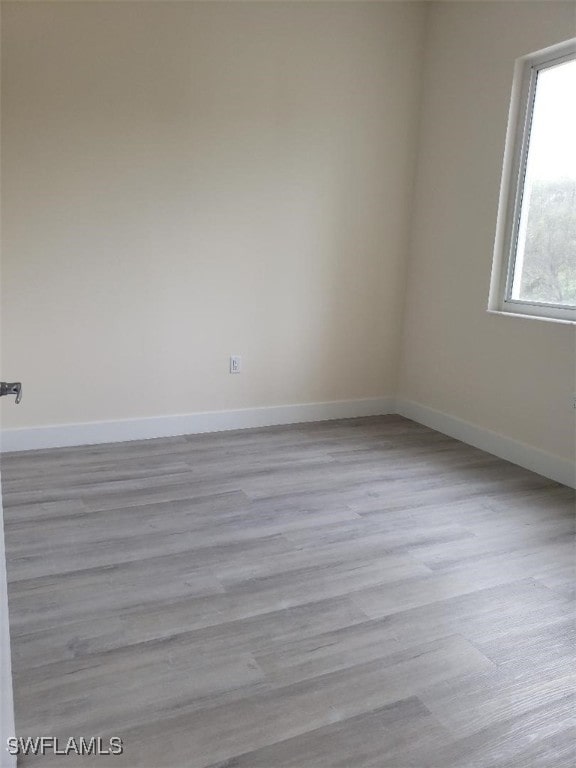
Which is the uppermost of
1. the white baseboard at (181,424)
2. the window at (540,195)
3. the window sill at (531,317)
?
the window at (540,195)

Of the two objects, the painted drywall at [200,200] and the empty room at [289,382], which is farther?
the painted drywall at [200,200]

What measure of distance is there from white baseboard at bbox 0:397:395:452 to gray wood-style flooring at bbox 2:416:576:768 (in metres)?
0.18

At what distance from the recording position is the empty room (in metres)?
1.65

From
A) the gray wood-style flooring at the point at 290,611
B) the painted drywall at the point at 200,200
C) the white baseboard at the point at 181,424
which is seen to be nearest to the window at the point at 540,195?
the painted drywall at the point at 200,200

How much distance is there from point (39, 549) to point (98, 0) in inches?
107

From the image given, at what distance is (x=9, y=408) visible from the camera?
3354 mm

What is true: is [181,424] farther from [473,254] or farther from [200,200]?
[473,254]

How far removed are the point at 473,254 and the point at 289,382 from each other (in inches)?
55.2

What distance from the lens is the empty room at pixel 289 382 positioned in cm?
165

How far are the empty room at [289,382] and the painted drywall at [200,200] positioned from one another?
0.02 meters

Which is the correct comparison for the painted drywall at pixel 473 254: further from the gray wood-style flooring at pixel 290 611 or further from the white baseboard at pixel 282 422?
the gray wood-style flooring at pixel 290 611

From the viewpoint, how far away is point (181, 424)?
12.5 feet

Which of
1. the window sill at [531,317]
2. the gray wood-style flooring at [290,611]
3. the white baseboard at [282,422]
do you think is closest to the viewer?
the gray wood-style flooring at [290,611]

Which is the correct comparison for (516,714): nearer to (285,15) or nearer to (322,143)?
(322,143)
